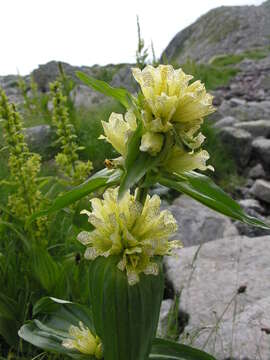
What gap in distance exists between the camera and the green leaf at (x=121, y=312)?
118 centimetres

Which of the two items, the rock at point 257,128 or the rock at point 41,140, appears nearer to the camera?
the rock at point 41,140

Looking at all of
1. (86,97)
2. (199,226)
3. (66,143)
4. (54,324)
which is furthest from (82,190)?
(86,97)

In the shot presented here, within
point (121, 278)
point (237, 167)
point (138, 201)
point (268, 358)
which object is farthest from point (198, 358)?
point (237, 167)

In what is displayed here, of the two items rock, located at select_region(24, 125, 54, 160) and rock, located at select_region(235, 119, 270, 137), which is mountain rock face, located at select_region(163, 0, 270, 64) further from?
rock, located at select_region(24, 125, 54, 160)

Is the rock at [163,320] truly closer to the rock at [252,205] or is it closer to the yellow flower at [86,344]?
the yellow flower at [86,344]

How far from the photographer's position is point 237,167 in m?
6.19

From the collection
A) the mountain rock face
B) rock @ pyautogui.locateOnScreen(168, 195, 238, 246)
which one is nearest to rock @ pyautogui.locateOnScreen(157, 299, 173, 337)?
rock @ pyautogui.locateOnScreen(168, 195, 238, 246)

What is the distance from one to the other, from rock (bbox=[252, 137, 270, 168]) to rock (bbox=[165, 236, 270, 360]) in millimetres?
3079

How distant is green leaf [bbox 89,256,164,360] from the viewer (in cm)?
118

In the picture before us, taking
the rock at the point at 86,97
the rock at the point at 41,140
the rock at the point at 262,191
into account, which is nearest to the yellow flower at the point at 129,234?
the rock at the point at 262,191

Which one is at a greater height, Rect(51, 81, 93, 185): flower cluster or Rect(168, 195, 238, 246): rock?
Rect(51, 81, 93, 185): flower cluster

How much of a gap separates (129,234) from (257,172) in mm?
5034

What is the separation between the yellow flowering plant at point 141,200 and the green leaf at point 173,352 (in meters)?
0.26

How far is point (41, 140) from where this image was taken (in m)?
6.04
